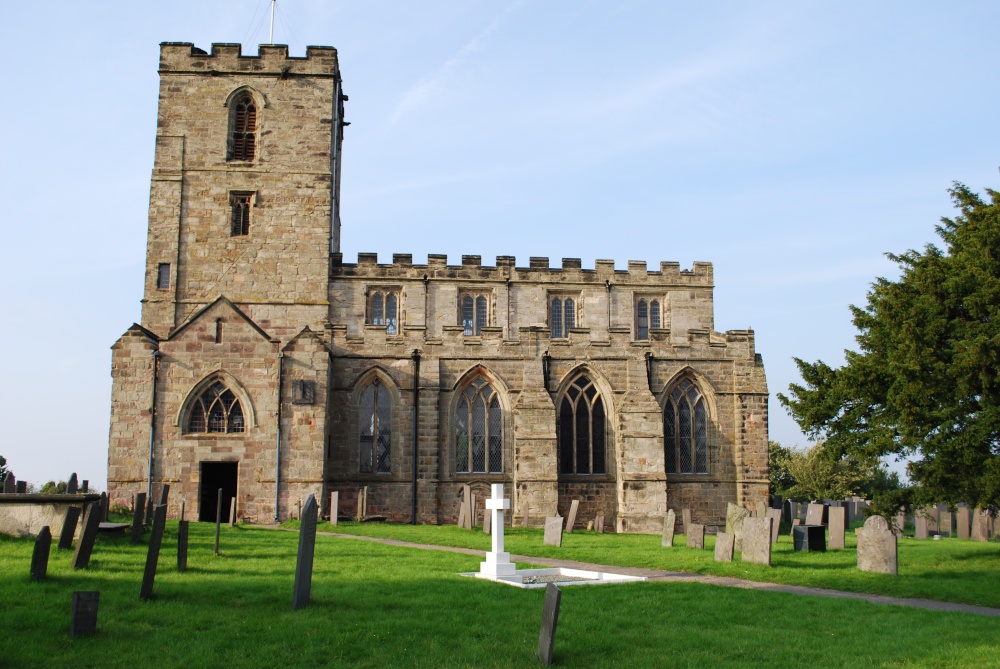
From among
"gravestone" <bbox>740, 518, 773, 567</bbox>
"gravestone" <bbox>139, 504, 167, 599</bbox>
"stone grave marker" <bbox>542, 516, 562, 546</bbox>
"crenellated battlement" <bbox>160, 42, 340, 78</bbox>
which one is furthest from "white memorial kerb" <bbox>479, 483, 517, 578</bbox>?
"crenellated battlement" <bbox>160, 42, 340, 78</bbox>

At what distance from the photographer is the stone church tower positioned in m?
28.6

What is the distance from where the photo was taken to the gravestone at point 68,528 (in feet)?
51.9

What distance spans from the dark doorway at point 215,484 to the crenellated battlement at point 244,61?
14947 millimetres

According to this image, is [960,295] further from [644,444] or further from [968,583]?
[644,444]

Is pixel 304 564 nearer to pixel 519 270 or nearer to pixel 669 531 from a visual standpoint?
pixel 669 531

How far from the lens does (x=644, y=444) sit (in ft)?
101

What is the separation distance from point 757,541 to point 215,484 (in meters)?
17.0

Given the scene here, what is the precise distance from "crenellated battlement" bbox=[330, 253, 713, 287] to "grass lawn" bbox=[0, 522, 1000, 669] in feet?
66.4

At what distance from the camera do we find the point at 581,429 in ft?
105

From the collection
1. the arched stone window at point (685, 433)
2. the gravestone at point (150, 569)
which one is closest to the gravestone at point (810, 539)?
the arched stone window at point (685, 433)

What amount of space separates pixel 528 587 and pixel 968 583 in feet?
25.4

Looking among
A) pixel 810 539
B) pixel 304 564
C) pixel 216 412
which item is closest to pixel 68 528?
pixel 304 564

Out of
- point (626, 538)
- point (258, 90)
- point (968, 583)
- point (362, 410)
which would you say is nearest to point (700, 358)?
point (626, 538)

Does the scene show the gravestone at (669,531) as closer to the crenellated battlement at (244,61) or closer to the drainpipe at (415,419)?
the drainpipe at (415,419)
